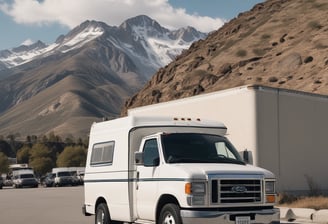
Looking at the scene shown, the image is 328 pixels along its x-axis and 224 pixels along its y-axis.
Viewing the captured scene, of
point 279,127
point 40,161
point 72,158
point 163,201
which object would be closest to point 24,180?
point 279,127

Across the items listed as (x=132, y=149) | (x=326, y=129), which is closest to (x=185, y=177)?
(x=132, y=149)

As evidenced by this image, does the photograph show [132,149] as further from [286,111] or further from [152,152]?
[286,111]

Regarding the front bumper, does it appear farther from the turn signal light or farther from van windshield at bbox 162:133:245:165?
van windshield at bbox 162:133:245:165

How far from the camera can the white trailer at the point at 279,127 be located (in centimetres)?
2472

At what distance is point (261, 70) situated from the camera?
7831cm

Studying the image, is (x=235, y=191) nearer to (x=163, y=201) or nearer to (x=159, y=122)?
(x=163, y=201)

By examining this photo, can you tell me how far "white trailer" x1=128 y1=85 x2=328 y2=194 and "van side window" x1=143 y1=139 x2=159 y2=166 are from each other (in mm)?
12074

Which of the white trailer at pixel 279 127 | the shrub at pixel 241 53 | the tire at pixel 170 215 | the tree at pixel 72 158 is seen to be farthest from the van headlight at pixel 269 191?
the tree at pixel 72 158

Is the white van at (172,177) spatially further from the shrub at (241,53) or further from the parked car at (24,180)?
the shrub at (241,53)

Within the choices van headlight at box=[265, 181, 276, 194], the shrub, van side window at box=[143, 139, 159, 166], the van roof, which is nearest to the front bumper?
van headlight at box=[265, 181, 276, 194]

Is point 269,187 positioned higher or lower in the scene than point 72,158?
higher

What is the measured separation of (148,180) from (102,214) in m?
2.69

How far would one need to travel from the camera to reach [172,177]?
11.7m

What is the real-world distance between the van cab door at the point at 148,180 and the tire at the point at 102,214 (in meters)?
1.65
